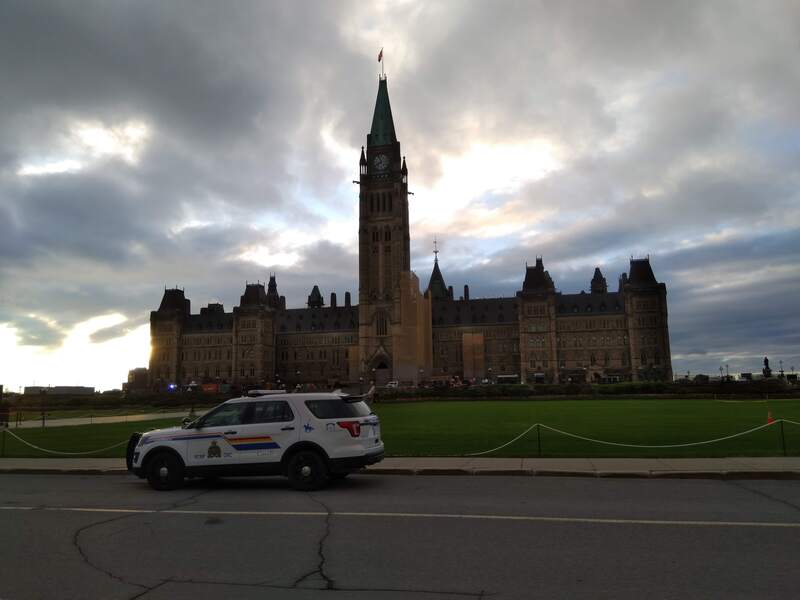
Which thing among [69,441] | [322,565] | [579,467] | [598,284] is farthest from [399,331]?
[322,565]

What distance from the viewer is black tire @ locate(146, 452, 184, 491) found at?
12984 mm

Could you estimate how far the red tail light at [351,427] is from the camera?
493 inches

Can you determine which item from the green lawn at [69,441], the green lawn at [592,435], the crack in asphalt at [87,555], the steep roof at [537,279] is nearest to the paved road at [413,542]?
the crack in asphalt at [87,555]

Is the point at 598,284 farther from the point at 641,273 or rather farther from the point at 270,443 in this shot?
the point at 270,443

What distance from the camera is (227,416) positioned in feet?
43.0

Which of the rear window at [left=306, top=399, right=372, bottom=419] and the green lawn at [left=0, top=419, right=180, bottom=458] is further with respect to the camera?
the green lawn at [left=0, top=419, right=180, bottom=458]

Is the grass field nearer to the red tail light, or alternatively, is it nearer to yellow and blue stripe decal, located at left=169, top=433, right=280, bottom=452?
the red tail light

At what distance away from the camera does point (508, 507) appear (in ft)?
33.8

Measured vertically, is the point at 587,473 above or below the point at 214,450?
below

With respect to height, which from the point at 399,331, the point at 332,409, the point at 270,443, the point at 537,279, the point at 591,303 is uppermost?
the point at 537,279

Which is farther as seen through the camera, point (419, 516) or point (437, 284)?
point (437, 284)

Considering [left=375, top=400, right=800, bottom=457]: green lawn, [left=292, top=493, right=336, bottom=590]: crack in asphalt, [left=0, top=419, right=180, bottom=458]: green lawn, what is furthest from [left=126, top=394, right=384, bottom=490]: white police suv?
[left=0, top=419, right=180, bottom=458]: green lawn

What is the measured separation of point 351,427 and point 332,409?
0.58 m

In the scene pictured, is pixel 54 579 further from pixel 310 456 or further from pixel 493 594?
pixel 310 456
